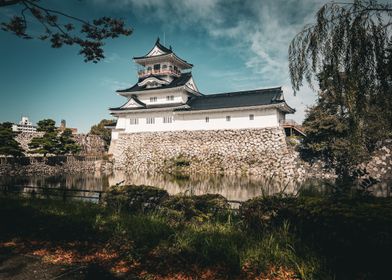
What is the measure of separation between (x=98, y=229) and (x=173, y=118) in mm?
25539

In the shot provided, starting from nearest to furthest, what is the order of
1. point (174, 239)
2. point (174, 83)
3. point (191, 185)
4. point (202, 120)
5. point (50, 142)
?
point (174, 239)
point (191, 185)
point (50, 142)
point (202, 120)
point (174, 83)

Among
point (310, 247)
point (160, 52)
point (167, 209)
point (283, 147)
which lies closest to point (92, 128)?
point (160, 52)

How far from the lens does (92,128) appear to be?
46156 mm

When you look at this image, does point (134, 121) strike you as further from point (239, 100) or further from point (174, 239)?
point (174, 239)

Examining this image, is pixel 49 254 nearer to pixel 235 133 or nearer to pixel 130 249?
pixel 130 249

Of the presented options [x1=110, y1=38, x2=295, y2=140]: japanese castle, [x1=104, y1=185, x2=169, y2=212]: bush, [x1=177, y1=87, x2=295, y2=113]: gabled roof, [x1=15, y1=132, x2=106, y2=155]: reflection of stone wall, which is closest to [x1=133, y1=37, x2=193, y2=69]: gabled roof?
[x1=110, y1=38, x2=295, y2=140]: japanese castle

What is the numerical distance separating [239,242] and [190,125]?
25.3 meters

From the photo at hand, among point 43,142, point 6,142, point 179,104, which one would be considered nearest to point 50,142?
point 43,142

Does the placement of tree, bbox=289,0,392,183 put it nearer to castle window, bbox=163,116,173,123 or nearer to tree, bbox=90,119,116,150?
castle window, bbox=163,116,173,123

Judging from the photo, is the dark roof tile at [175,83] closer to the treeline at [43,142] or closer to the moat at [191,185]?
the treeline at [43,142]

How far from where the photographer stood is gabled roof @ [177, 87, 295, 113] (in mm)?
24850

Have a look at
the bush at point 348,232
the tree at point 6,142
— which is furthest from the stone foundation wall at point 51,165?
the bush at point 348,232

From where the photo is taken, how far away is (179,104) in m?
28.5

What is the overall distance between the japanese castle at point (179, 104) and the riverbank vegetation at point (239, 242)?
69.9ft
